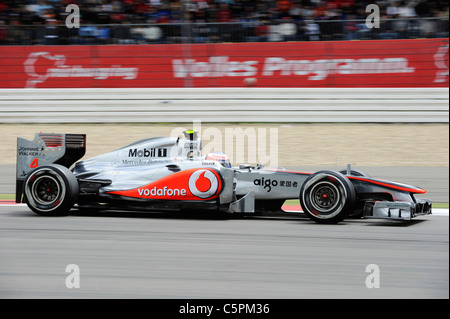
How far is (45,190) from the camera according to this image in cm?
759

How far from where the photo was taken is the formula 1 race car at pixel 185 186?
6.89 meters

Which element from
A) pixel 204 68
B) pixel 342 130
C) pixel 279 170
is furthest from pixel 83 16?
pixel 279 170

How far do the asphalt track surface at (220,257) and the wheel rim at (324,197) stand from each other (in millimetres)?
234

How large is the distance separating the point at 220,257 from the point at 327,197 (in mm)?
1985

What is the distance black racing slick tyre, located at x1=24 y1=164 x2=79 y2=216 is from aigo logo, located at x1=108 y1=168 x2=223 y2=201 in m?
0.64

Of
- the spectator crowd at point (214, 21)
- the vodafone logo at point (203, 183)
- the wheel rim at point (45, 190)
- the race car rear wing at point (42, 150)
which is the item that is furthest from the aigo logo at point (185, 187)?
the spectator crowd at point (214, 21)

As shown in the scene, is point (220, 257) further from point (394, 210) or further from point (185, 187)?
point (394, 210)

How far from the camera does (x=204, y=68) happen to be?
14.3 meters

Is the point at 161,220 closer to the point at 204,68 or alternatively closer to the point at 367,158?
the point at 367,158

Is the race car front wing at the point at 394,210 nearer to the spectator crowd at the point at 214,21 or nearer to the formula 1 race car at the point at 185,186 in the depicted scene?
the formula 1 race car at the point at 185,186

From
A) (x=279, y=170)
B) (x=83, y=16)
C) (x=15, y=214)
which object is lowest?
(x=15, y=214)

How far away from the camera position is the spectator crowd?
1398cm

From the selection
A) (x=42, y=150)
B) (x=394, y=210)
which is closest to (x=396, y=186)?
(x=394, y=210)
